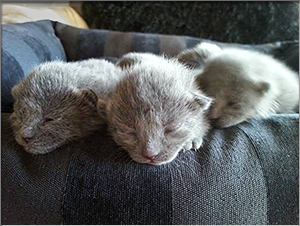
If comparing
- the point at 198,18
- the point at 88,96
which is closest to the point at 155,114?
the point at 88,96

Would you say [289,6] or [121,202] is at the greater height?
[289,6]

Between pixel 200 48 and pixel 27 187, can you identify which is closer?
pixel 27 187

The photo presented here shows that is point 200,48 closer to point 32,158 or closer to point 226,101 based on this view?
point 226,101

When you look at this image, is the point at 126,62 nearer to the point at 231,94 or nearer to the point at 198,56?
the point at 198,56

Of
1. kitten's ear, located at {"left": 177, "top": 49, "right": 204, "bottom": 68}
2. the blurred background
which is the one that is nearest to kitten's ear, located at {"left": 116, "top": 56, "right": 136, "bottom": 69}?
kitten's ear, located at {"left": 177, "top": 49, "right": 204, "bottom": 68}

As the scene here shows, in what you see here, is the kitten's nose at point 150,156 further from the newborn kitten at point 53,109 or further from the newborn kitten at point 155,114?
the newborn kitten at point 53,109

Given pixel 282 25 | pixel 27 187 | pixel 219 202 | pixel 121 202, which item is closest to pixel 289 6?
pixel 282 25

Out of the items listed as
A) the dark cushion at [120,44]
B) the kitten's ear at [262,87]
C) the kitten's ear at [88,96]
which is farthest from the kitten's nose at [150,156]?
the dark cushion at [120,44]
